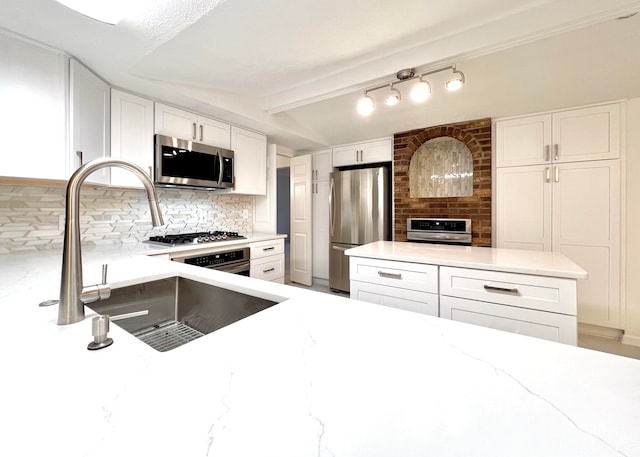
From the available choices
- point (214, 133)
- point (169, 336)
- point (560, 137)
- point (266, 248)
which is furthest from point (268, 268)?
point (560, 137)

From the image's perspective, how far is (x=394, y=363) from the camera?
1.76 ft

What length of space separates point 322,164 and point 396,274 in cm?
272

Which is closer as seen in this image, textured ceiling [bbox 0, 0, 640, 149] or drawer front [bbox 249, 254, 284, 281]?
textured ceiling [bbox 0, 0, 640, 149]

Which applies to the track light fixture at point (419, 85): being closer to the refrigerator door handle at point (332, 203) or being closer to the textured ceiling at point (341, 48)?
the textured ceiling at point (341, 48)

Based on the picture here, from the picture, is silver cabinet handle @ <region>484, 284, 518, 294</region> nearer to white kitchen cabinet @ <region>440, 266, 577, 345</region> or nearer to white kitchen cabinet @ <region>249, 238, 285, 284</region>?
white kitchen cabinet @ <region>440, 266, 577, 345</region>

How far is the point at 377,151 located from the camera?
3.66 meters

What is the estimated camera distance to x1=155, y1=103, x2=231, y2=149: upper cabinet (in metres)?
2.41

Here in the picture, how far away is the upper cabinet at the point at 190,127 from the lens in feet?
7.89

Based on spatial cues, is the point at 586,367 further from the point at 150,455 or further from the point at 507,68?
the point at 507,68

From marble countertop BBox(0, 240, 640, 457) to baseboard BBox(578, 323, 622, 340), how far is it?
2.89 metres

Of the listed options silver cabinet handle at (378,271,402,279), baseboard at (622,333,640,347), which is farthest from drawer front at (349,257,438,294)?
baseboard at (622,333,640,347)

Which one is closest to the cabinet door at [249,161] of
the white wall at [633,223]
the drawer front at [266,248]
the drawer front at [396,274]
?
the drawer front at [266,248]

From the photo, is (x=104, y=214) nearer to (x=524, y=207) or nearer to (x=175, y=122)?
(x=175, y=122)

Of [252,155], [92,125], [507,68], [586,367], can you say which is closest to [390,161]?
[507,68]
